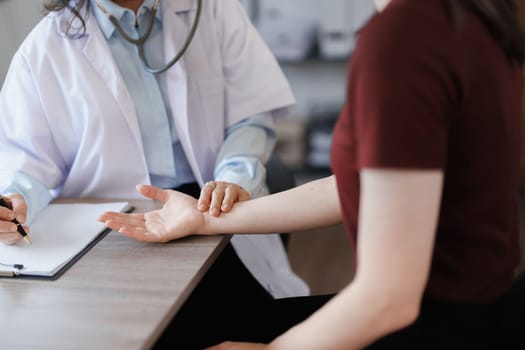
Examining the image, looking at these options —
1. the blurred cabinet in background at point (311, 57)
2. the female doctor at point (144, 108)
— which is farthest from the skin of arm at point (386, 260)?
the blurred cabinet in background at point (311, 57)

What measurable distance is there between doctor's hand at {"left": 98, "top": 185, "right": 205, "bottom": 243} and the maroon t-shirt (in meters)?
0.35

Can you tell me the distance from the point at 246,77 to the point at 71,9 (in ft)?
1.35

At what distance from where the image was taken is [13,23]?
1.55 m

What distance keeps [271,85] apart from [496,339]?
82 centimetres

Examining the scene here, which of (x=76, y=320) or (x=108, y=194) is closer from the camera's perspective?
(x=76, y=320)

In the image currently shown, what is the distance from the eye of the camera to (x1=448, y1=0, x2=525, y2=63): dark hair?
26.9 inches

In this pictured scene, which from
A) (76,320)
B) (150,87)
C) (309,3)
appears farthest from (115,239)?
(309,3)

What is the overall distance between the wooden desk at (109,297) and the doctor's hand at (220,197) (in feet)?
0.20

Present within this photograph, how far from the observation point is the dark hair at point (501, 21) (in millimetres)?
684

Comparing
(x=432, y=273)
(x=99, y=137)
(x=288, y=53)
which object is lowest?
(x=288, y=53)

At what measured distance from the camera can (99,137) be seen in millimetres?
1260

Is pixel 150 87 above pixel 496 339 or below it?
above

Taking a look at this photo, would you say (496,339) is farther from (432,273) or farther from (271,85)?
(271,85)

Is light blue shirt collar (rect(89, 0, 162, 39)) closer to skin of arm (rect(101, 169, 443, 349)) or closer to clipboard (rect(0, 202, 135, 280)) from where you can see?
clipboard (rect(0, 202, 135, 280))
